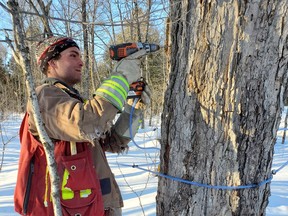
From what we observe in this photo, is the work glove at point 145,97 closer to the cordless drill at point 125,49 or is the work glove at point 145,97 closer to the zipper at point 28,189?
the cordless drill at point 125,49

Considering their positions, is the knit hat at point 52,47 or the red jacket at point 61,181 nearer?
the red jacket at point 61,181

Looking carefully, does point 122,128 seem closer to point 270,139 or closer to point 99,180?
point 99,180

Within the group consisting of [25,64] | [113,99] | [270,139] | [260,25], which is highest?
[260,25]

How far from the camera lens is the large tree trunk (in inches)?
42.9

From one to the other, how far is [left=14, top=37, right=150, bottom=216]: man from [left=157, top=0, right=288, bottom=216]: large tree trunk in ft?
0.85

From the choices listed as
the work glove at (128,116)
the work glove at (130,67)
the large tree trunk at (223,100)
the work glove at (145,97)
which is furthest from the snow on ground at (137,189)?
the work glove at (130,67)

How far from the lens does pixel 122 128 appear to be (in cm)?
162

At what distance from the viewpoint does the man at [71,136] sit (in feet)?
3.75

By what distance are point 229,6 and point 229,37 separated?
12 cm

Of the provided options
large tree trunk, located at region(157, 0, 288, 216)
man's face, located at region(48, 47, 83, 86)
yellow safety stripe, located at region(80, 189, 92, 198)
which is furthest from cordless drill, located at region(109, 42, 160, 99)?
yellow safety stripe, located at region(80, 189, 92, 198)

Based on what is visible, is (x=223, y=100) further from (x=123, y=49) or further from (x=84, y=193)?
(x=84, y=193)

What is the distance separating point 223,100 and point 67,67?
87cm

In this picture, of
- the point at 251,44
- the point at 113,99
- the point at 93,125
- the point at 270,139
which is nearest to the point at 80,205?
the point at 93,125

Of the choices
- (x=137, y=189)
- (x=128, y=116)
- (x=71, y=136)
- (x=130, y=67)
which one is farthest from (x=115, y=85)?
(x=137, y=189)
